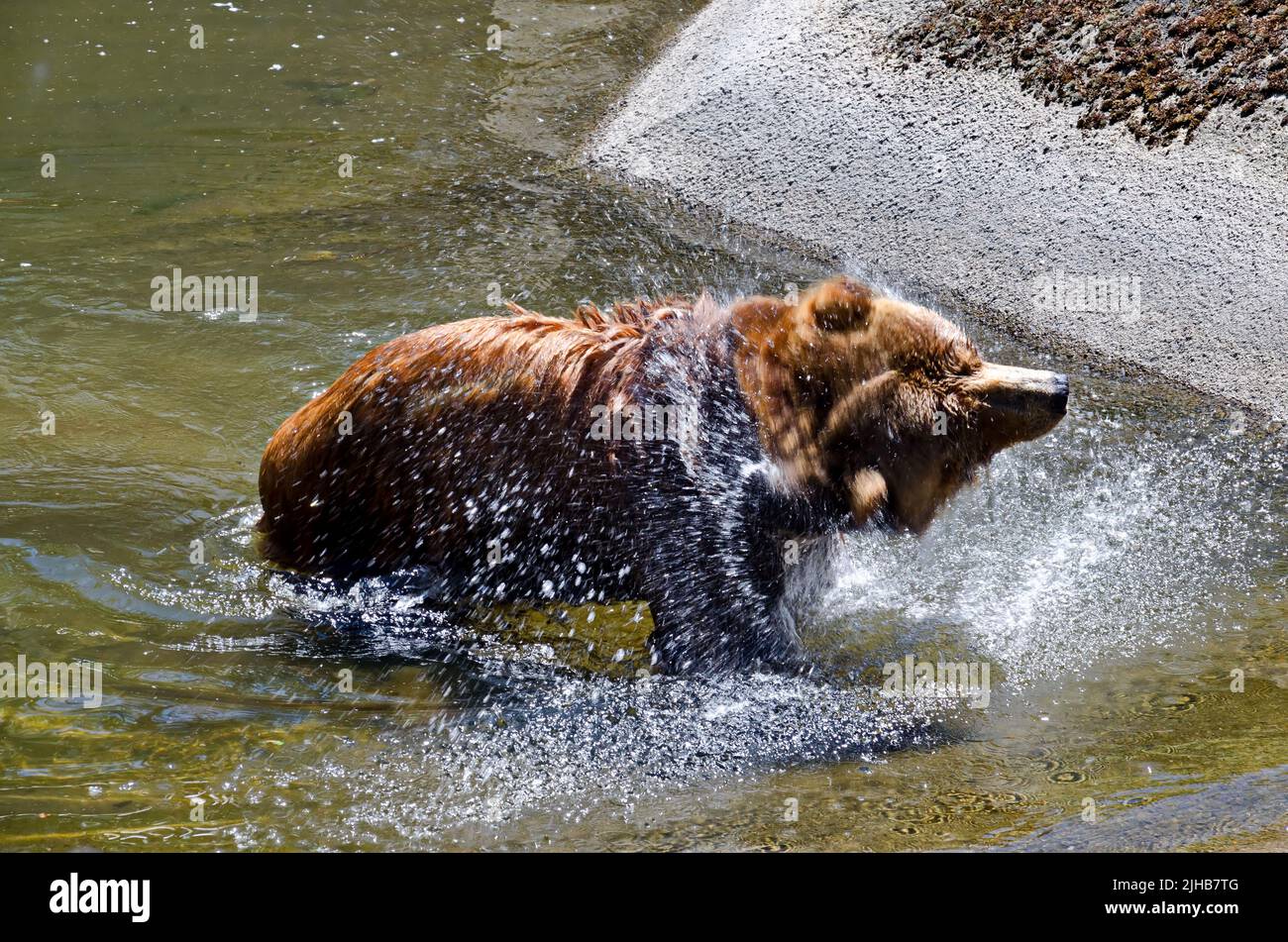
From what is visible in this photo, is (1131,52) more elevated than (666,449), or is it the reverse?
(1131,52)

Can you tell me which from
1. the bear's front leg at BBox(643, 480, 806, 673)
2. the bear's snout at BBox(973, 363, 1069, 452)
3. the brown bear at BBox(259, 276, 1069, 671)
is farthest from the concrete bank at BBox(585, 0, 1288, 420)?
the bear's front leg at BBox(643, 480, 806, 673)

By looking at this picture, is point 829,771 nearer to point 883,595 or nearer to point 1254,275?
point 883,595

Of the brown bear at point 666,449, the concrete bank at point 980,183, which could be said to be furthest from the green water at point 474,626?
the concrete bank at point 980,183

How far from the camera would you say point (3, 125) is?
958cm

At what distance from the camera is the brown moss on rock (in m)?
7.93

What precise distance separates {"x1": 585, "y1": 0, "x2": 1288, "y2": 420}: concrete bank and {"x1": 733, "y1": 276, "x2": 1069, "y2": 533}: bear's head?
334 cm

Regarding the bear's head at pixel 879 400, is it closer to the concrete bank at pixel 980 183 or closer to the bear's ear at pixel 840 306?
the bear's ear at pixel 840 306

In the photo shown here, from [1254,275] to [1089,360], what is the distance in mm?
1016

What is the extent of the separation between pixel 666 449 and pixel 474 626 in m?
1.16

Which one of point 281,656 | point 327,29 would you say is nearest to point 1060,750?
point 281,656

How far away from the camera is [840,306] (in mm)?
4441

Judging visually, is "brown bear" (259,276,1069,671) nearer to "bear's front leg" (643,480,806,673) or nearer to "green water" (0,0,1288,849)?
"bear's front leg" (643,480,806,673)

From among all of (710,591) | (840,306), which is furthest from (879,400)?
(710,591)

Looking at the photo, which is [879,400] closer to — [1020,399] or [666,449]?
[1020,399]
